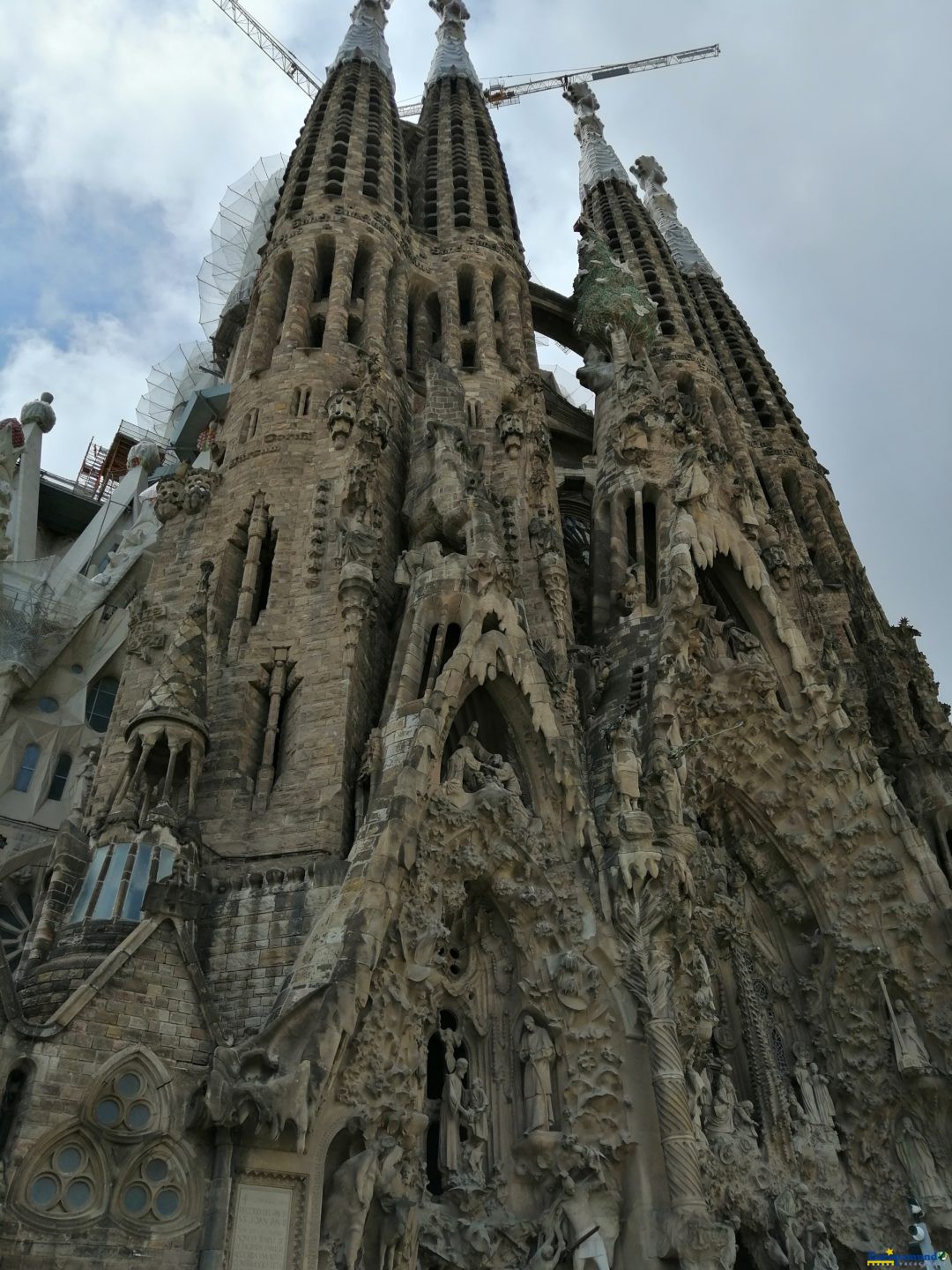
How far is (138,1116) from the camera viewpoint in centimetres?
923

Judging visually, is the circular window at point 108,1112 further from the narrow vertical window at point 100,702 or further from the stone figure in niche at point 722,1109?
the narrow vertical window at point 100,702

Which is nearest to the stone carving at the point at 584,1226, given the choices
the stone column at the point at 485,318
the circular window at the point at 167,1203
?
the circular window at the point at 167,1203

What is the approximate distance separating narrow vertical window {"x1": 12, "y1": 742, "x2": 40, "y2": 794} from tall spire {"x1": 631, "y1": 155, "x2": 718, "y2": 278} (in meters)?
31.5

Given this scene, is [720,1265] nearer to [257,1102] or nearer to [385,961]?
[385,961]

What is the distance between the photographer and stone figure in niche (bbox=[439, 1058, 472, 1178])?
11.7 metres

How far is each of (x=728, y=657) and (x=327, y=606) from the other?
25.6 ft

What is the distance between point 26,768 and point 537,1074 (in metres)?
11.6

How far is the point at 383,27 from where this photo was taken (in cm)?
3712

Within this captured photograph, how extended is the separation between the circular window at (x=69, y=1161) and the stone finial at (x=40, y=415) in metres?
23.8

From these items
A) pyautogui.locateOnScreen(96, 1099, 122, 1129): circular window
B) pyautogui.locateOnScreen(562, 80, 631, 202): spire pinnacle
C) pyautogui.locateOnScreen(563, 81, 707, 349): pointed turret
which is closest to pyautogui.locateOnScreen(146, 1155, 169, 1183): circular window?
pyautogui.locateOnScreen(96, 1099, 122, 1129): circular window

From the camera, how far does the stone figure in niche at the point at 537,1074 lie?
12.0 metres

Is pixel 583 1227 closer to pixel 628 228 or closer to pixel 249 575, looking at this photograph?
pixel 249 575

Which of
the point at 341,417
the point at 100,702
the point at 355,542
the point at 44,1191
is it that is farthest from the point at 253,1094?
the point at 100,702

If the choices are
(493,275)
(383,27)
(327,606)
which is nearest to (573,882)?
(327,606)
